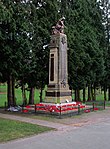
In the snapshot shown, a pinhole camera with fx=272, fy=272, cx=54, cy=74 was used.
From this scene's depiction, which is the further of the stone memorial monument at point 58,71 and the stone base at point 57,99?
the stone memorial monument at point 58,71

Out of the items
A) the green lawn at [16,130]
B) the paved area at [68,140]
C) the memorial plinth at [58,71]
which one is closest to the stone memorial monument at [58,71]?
the memorial plinth at [58,71]

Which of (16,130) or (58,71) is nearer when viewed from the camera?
(16,130)

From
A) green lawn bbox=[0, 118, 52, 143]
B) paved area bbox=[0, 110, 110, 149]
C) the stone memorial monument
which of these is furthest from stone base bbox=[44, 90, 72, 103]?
paved area bbox=[0, 110, 110, 149]

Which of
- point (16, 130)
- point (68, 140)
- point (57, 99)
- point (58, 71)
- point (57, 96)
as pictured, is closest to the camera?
point (68, 140)

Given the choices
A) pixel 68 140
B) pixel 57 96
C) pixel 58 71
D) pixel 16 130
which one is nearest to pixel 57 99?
pixel 57 96

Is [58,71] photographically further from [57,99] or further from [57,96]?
[57,99]

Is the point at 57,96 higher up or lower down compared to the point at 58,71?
lower down

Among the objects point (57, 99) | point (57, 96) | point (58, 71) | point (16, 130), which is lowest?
point (16, 130)

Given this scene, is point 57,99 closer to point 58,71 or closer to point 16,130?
point 58,71

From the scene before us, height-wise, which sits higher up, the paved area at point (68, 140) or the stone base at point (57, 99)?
the stone base at point (57, 99)

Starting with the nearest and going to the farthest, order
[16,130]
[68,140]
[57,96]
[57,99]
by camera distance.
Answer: [68,140] < [16,130] < [57,99] < [57,96]

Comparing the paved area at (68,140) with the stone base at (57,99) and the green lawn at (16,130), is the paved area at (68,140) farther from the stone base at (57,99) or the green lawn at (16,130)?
the stone base at (57,99)

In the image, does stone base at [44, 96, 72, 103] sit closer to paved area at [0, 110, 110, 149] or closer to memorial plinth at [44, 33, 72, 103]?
memorial plinth at [44, 33, 72, 103]

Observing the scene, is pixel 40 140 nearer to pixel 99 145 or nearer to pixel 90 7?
pixel 99 145
